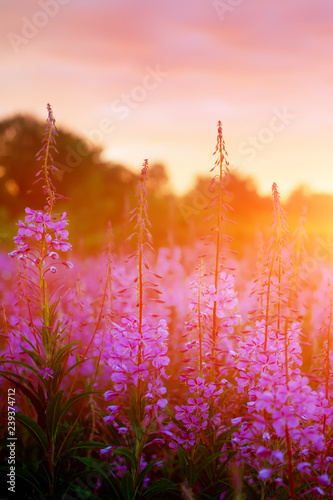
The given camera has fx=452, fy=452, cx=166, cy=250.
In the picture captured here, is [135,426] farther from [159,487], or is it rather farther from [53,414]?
[53,414]

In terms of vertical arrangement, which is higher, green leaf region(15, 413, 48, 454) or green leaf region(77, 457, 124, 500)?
green leaf region(15, 413, 48, 454)

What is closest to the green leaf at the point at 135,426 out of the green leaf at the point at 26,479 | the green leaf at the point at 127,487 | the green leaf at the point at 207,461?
the green leaf at the point at 127,487

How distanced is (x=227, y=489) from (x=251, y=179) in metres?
28.6

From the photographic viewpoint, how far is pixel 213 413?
3.22 m

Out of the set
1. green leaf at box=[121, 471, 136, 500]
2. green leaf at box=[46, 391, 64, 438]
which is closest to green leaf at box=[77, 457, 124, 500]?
green leaf at box=[121, 471, 136, 500]

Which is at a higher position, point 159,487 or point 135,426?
point 135,426

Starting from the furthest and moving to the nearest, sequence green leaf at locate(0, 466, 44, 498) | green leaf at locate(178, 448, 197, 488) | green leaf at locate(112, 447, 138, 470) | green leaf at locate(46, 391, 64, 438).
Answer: green leaf at locate(0, 466, 44, 498), green leaf at locate(46, 391, 64, 438), green leaf at locate(178, 448, 197, 488), green leaf at locate(112, 447, 138, 470)

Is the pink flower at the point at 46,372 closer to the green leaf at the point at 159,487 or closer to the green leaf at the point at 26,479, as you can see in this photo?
the green leaf at the point at 26,479

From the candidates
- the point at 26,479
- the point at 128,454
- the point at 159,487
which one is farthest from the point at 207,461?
the point at 26,479

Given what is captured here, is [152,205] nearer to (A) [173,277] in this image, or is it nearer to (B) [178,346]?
(A) [173,277]

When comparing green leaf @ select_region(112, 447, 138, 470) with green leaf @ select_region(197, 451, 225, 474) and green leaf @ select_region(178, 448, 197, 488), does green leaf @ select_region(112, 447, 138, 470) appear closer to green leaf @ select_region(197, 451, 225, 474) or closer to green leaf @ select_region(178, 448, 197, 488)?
green leaf @ select_region(178, 448, 197, 488)

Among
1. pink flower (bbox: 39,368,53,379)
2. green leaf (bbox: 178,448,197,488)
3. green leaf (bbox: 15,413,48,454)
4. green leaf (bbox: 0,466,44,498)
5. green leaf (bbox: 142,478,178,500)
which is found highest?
pink flower (bbox: 39,368,53,379)

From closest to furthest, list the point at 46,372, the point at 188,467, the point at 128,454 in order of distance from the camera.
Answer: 1. the point at 128,454
2. the point at 188,467
3. the point at 46,372

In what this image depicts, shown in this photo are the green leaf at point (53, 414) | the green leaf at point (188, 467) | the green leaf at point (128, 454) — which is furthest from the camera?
the green leaf at point (53, 414)
